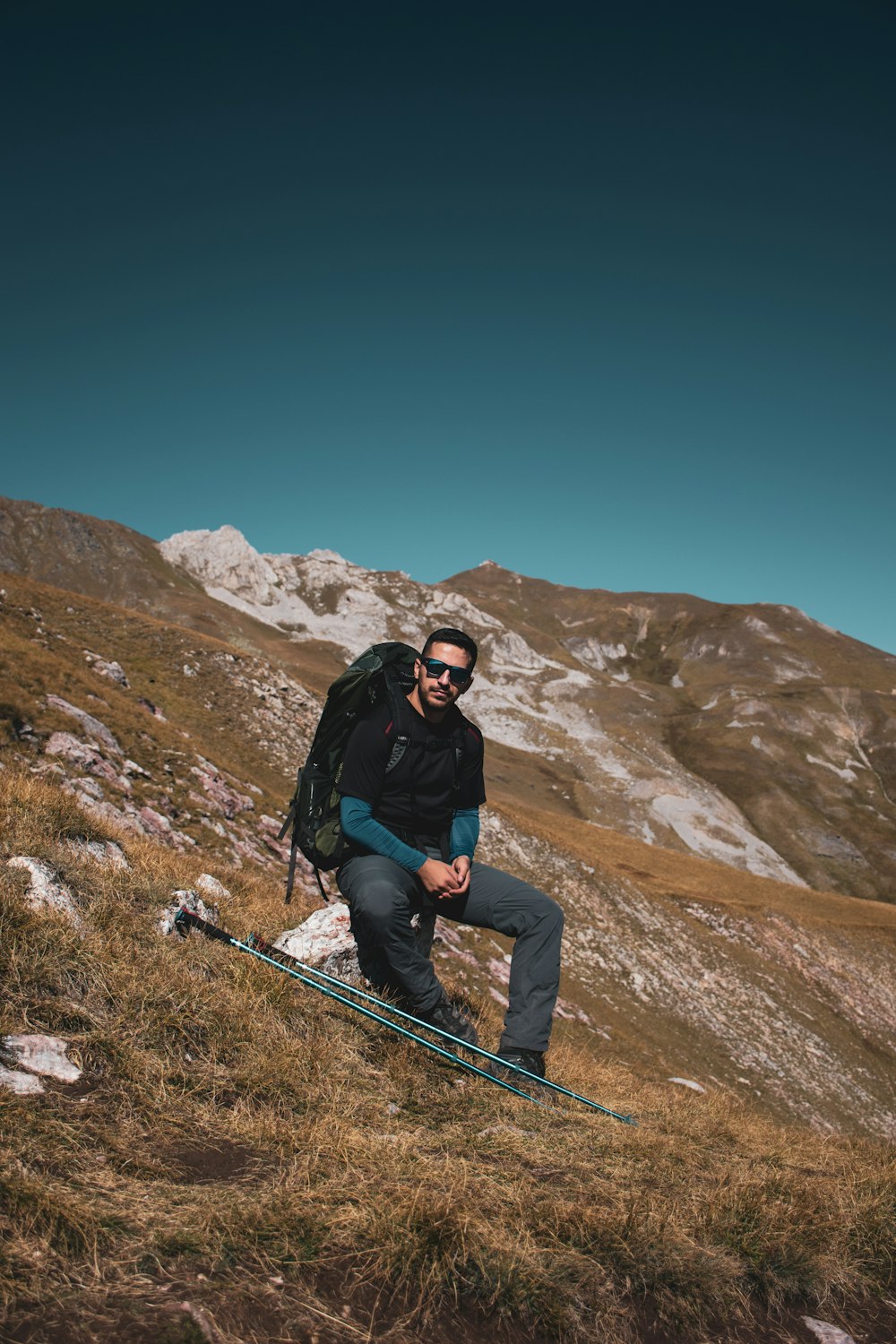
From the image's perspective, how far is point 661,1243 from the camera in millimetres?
3766

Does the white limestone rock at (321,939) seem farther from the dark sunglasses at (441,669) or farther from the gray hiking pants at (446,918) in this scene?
the dark sunglasses at (441,669)

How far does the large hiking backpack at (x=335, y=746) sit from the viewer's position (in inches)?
291

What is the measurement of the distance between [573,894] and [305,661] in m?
115

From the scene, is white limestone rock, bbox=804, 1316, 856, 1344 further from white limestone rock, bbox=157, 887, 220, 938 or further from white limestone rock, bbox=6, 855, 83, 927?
white limestone rock, bbox=6, 855, 83, 927

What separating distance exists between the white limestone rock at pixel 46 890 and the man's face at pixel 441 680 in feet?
12.4

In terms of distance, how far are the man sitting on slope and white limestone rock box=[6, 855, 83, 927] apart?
7.90ft

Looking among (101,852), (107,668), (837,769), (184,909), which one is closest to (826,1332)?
(184,909)

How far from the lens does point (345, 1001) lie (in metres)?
6.25

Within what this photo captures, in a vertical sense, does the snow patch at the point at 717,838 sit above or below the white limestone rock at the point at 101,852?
below

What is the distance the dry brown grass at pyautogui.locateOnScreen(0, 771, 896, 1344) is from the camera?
2.89 meters

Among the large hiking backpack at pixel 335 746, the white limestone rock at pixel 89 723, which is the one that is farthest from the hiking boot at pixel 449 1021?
the white limestone rock at pixel 89 723

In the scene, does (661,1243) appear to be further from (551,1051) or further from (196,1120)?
(551,1051)

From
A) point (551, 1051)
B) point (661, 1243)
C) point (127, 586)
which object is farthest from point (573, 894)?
point (127, 586)

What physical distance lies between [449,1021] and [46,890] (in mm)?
4088
